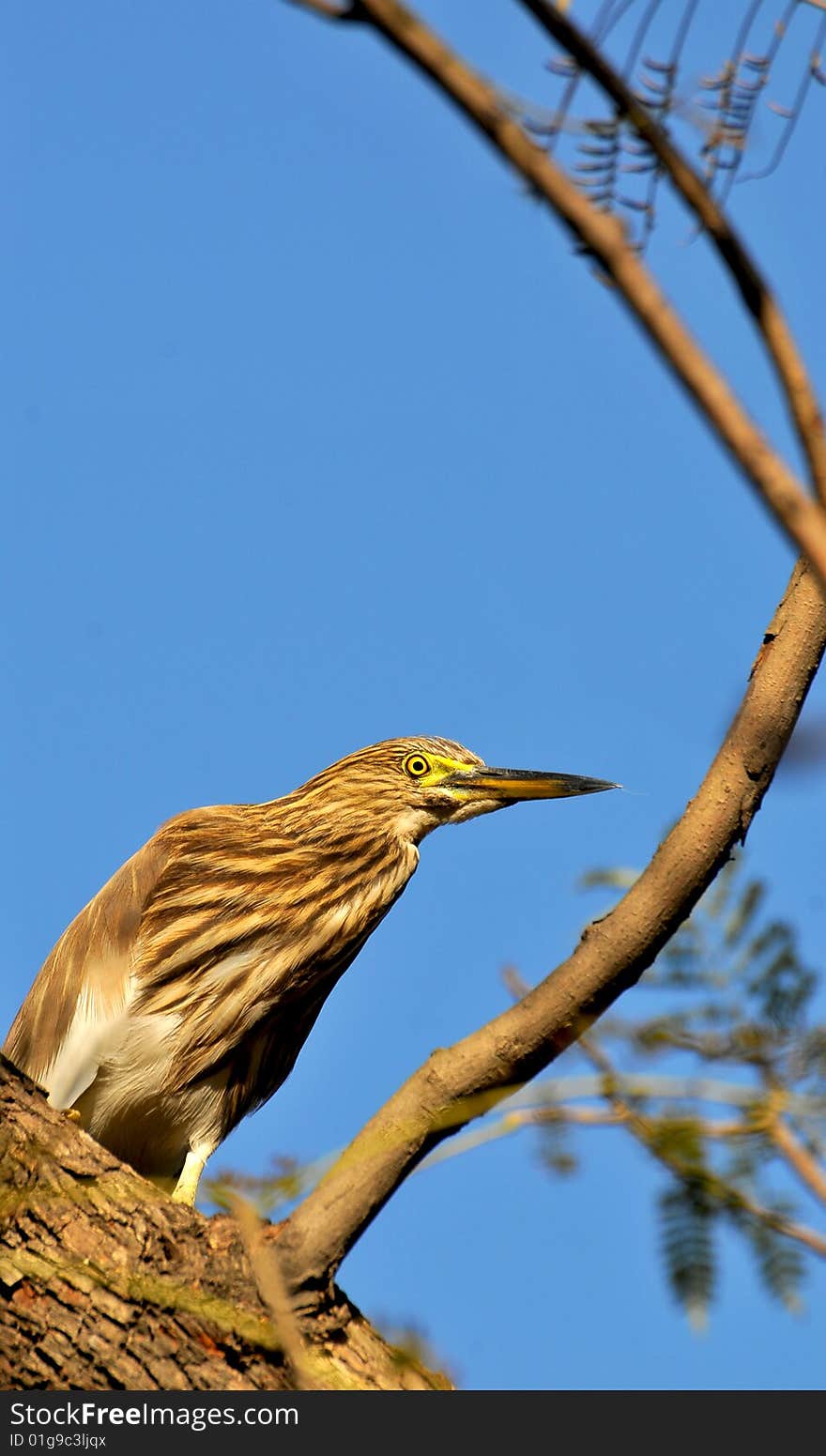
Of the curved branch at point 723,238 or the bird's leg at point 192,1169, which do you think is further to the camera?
the bird's leg at point 192,1169

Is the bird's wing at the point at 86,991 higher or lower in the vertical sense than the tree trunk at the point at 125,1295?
higher

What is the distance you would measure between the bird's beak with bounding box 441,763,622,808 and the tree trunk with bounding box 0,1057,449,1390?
228 cm

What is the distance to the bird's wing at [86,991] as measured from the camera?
4.38 metres

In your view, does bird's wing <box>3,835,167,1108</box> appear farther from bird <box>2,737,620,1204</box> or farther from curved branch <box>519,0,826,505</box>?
curved branch <box>519,0,826,505</box>

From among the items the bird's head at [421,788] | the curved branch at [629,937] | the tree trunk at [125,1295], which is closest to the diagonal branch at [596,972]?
the curved branch at [629,937]

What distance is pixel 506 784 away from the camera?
5180 mm

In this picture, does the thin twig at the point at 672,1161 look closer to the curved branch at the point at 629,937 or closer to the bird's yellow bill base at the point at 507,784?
the curved branch at the point at 629,937

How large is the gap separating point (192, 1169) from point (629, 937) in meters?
2.55

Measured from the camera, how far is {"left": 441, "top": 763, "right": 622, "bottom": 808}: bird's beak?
5160 mm

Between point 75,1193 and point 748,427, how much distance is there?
253 centimetres

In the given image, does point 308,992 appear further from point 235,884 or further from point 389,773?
point 389,773

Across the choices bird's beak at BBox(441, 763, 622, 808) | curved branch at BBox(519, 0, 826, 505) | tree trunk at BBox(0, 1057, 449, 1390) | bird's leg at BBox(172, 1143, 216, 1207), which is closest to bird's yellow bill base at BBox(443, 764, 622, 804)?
bird's beak at BBox(441, 763, 622, 808)

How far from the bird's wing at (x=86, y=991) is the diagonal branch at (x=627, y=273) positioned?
11.8 feet
